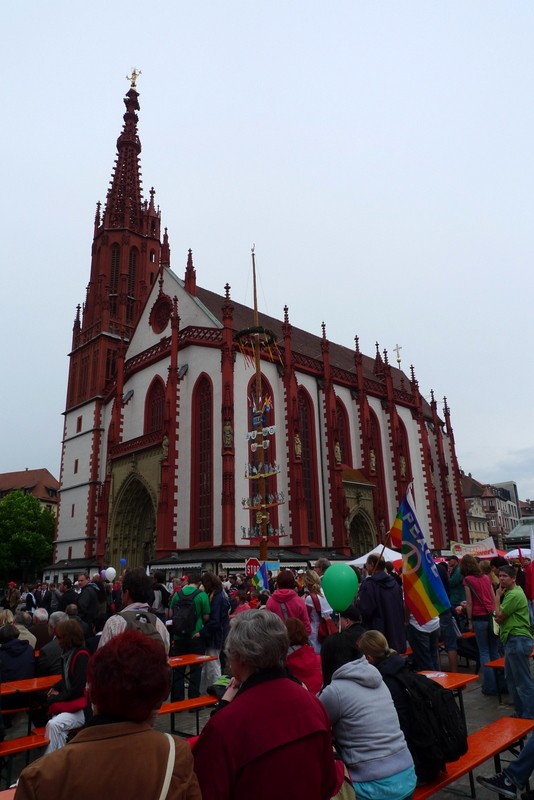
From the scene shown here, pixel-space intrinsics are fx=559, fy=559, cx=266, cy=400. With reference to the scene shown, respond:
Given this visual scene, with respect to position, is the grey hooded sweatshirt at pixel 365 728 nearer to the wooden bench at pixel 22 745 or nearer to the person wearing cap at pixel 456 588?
the wooden bench at pixel 22 745

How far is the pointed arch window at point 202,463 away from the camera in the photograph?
80.9 feet

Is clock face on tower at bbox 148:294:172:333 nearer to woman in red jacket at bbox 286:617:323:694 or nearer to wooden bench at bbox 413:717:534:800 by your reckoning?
woman in red jacket at bbox 286:617:323:694

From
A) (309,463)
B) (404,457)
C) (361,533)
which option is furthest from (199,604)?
(404,457)

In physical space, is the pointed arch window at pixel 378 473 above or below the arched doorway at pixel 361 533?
above

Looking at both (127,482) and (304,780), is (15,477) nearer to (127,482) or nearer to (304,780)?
(127,482)

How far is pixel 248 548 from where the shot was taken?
→ 2378 cm

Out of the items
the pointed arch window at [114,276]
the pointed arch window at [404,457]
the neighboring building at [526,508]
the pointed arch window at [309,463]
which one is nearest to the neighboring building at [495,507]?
the neighboring building at [526,508]

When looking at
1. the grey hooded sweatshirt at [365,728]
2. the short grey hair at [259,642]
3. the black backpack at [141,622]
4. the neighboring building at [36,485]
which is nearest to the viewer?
the short grey hair at [259,642]

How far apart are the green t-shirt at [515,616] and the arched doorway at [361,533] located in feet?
82.4

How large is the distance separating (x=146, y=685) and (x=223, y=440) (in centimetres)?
2237

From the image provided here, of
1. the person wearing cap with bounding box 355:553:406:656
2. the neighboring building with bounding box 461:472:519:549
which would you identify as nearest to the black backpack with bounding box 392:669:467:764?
the person wearing cap with bounding box 355:553:406:656

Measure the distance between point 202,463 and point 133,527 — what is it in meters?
6.62

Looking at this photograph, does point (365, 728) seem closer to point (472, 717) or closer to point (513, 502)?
point (472, 717)

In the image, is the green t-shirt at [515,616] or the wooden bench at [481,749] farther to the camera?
the green t-shirt at [515,616]
